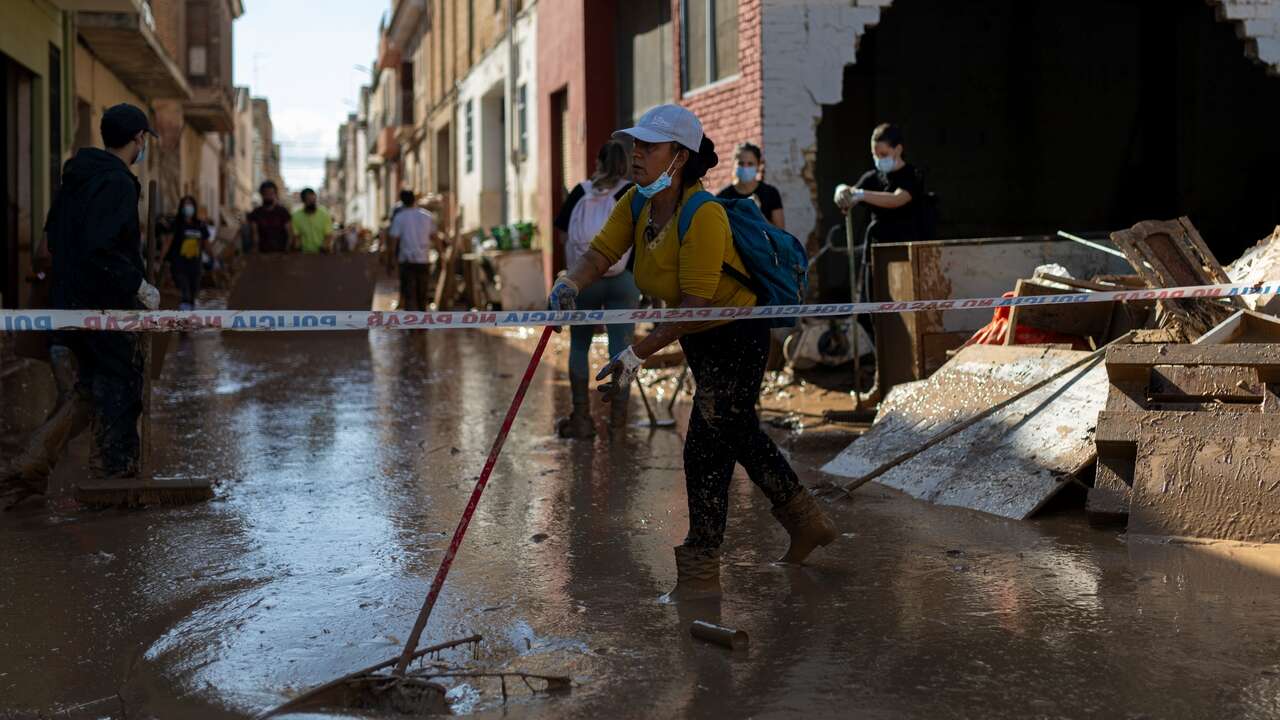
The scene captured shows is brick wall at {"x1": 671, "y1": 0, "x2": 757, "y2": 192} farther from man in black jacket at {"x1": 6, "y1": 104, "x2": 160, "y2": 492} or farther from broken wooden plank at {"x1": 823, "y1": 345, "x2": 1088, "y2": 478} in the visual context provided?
man in black jacket at {"x1": 6, "y1": 104, "x2": 160, "y2": 492}

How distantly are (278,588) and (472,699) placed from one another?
55.3 inches

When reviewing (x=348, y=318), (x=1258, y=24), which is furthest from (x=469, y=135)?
(x=348, y=318)

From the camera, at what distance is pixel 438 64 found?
33531 mm

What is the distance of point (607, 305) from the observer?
26.8 ft

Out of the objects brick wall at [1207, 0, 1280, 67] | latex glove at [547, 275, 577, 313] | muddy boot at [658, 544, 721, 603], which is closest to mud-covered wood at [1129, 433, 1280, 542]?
muddy boot at [658, 544, 721, 603]

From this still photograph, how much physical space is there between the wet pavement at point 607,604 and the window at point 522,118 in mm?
15509

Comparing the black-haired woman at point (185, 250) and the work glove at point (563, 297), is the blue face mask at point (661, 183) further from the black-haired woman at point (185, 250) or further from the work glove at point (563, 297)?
the black-haired woman at point (185, 250)

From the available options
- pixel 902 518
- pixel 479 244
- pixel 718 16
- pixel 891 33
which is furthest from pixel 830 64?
pixel 479 244

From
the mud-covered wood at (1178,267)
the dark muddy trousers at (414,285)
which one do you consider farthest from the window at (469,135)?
the mud-covered wood at (1178,267)

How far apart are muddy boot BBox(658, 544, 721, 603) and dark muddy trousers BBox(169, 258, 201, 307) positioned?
45.3 feet

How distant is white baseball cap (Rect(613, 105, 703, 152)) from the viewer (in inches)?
178

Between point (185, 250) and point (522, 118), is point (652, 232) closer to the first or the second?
point (185, 250)

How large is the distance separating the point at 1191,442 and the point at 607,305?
3.68 metres

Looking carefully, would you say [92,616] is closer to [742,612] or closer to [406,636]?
[406,636]
